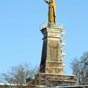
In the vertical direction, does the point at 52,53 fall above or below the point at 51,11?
below

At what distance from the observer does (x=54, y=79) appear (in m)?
96.9

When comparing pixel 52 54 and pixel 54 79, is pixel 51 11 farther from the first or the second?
pixel 54 79

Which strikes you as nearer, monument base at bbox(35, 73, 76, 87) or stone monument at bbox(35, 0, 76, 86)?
monument base at bbox(35, 73, 76, 87)

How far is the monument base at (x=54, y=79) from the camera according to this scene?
9399 cm

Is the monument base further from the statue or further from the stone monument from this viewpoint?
the statue

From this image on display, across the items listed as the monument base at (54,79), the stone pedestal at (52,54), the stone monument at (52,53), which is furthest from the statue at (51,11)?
the monument base at (54,79)

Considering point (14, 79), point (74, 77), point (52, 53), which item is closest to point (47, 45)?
point (52, 53)

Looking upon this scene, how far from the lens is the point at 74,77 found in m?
97.0

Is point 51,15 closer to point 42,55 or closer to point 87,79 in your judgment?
point 42,55

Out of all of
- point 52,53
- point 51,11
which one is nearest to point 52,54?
point 52,53

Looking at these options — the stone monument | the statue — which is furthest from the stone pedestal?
the statue

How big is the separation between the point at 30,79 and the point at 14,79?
14.1ft

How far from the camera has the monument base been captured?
94.0m

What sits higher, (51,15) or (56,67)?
(51,15)
